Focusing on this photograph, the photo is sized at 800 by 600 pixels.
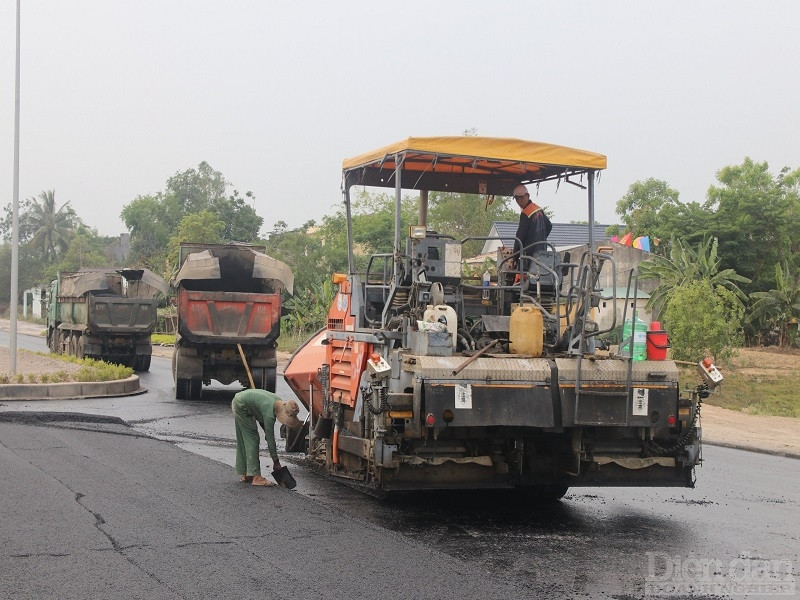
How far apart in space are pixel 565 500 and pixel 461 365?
7.70ft

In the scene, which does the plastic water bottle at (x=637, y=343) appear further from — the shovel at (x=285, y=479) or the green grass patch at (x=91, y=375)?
the green grass patch at (x=91, y=375)

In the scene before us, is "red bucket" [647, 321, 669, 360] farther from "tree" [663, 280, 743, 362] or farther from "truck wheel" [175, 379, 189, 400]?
"tree" [663, 280, 743, 362]

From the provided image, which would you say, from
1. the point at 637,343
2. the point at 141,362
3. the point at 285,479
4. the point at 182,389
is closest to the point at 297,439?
the point at 285,479

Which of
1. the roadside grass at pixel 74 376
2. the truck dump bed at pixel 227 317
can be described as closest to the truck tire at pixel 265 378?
the truck dump bed at pixel 227 317

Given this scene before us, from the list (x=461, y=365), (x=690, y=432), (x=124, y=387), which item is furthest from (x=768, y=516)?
(x=124, y=387)

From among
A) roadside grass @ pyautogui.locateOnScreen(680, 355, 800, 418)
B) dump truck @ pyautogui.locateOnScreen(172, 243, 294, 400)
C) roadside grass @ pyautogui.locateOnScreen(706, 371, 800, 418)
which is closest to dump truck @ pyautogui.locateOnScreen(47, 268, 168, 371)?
dump truck @ pyautogui.locateOnScreen(172, 243, 294, 400)

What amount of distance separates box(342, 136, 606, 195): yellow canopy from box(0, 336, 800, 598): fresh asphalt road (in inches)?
108

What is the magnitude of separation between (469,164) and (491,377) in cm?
237

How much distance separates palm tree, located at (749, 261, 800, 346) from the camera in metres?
27.4

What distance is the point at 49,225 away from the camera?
82625 mm

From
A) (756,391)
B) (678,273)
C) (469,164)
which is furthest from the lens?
(678,273)

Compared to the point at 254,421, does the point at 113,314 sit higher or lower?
higher

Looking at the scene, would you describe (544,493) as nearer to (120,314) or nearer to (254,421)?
(254,421)

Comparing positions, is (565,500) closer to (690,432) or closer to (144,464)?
(690,432)
